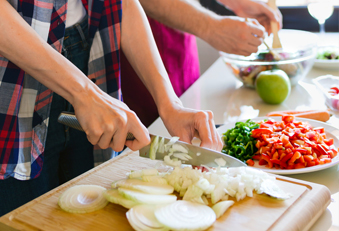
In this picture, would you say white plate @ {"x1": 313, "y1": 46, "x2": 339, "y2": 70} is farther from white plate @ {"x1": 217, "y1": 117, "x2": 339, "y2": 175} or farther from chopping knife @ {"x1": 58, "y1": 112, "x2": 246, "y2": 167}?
chopping knife @ {"x1": 58, "y1": 112, "x2": 246, "y2": 167}

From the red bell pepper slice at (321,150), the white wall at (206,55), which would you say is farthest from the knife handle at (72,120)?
the white wall at (206,55)

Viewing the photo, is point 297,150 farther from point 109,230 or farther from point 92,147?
point 92,147

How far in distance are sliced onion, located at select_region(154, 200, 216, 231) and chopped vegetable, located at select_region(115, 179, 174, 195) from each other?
0.21 feet

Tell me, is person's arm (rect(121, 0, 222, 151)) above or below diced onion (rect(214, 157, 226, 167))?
above

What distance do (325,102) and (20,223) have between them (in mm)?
1391

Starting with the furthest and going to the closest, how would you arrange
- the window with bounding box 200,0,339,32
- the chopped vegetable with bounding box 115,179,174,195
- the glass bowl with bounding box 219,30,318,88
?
the window with bounding box 200,0,339,32, the glass bowl with bounding box 219,30,318,88, the chopped vegetable with bounding box 115,179,174,195

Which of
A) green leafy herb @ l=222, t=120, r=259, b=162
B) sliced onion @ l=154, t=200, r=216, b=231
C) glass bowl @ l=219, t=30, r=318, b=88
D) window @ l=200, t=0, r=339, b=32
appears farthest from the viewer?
window @ l=200, t=0, r=339, b=32

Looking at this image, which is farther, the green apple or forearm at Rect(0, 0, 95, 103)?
the green apple

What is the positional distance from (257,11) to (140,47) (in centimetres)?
92

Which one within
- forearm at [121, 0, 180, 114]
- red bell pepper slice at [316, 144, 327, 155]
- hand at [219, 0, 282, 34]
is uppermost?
hand at [219, 0, 282, 34]

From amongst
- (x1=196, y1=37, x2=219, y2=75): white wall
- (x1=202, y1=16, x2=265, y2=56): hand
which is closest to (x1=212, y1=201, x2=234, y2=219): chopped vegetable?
(x1=202, y1=16, x2=265, y2=56): hand

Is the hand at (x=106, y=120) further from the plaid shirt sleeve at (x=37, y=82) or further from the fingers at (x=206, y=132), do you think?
the plaid shirt sleeve at (x=37, y=82)

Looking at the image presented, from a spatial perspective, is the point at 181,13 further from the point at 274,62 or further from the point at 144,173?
the point at 144,173

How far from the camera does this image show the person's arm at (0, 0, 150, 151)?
1.06 meters
